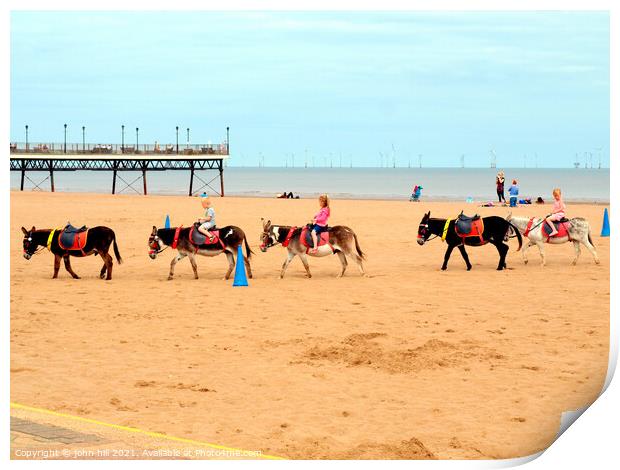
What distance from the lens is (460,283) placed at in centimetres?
1983

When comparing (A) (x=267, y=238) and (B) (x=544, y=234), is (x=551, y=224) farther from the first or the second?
(A) (x=267, y=238)

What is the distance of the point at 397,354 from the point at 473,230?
8.94 metres

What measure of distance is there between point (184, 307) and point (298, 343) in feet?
12.5

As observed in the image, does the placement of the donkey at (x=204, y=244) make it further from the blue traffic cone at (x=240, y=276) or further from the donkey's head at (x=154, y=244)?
the blue traffic cone at (x=240, y=276)

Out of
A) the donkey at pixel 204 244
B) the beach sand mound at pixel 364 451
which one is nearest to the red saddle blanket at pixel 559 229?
the donkey at pixel 204 244

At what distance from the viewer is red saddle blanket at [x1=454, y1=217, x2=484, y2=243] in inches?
841

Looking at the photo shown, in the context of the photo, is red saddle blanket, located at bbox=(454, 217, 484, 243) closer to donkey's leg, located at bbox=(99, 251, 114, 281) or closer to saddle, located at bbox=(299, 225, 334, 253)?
saddle, located at bbox=(299, 225, 334, 253)

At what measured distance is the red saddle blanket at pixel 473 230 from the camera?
2136cm

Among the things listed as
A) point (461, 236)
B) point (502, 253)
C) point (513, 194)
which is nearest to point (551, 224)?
point (502, 253)

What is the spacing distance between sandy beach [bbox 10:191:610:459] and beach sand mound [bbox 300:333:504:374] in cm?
3

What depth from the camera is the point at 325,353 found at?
13102 millimetres

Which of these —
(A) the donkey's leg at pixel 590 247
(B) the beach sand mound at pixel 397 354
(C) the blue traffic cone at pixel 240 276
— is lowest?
(B) the beach sand mound at pixel 397 354

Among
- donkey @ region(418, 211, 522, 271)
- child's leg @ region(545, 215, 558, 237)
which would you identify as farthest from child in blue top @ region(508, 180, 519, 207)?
donkey @ region(418, 211, 522, 271)

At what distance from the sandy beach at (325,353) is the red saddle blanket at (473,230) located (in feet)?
3.05
